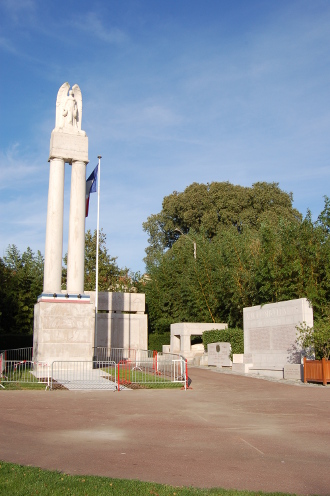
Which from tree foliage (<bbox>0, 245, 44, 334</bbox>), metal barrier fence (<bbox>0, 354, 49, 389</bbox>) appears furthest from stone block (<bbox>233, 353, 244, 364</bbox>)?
tree foliage (<bbox>0, 245, 44, 334</bbox>)

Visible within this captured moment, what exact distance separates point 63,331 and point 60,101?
1225 centimetres

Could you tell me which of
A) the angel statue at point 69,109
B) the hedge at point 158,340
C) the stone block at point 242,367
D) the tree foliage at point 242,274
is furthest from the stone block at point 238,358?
the hedge at point 158,340

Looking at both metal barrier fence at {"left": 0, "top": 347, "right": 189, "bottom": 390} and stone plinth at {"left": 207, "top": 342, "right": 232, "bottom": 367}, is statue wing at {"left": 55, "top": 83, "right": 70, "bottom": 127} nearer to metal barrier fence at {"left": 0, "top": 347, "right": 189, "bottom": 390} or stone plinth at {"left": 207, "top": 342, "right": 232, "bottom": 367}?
metal barrier fence at {"left": 0, "top": 347, "right": 189, "bottom": 390}

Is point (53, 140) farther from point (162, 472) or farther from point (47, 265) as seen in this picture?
point (162, 472)

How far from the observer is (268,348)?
80.1 ft

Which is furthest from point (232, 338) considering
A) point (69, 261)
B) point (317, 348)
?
point (69, 261)

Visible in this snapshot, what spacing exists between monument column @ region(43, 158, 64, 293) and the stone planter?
11874 mm

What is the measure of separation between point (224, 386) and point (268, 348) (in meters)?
6.31

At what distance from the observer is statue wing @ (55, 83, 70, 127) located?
2653 centimetres

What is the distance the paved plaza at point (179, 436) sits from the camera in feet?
22.1

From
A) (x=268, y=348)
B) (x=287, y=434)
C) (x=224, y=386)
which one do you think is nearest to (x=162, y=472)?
(x=287, y=434)

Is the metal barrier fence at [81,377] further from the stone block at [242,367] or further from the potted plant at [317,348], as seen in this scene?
the potted plant at [317,348]

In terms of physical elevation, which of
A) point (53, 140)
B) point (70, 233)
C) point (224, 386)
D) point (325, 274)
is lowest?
point (224, 386)

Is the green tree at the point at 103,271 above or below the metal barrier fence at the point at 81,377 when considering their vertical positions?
above
